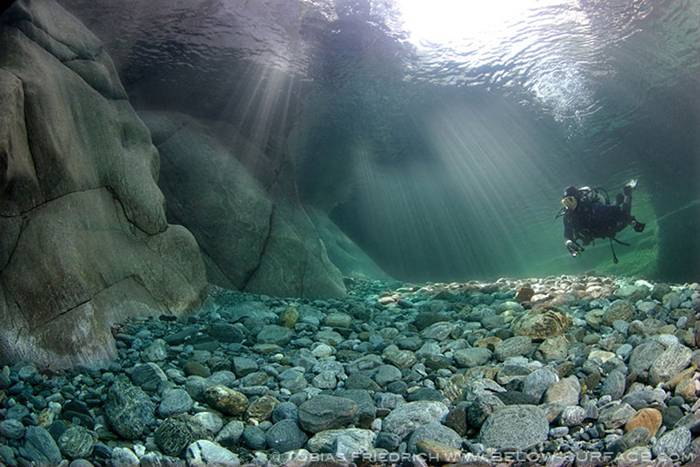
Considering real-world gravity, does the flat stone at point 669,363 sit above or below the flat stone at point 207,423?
above

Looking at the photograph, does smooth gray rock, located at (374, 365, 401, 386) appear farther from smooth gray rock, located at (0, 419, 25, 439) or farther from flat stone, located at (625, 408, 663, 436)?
smooth gray rock, located at (0, 419, 25, 439)

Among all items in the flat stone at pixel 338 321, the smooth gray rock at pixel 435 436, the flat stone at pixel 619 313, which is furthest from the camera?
the flat stone at pixel 338 321

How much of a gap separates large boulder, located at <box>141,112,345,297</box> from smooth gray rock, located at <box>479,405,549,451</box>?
234 inches

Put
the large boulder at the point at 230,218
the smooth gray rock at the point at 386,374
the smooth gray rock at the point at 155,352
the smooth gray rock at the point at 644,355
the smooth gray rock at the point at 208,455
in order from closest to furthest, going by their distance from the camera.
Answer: the smooth gray rock at the point at 208,455
the smooth gray rock at the point at 644,355
the smooth gray rock at the point at 386,374
the smooth gray rock at the point at 155,352
the large boulder at the point at 230,218

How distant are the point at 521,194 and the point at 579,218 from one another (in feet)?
80.2

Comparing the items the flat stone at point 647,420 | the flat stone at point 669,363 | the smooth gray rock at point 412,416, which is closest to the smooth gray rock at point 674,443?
the flat stone at point 647,420

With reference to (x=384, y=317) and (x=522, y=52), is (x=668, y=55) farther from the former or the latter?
(x=384, y=317)

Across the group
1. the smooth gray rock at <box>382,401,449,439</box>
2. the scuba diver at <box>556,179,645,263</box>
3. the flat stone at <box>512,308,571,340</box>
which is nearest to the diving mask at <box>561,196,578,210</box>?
the scuba diver at <box>556,179,645,263</box>

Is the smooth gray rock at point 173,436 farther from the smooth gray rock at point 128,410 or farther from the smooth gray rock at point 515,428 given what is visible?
the smooth gray rock at point 515,428

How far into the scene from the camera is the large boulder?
25.7 ft

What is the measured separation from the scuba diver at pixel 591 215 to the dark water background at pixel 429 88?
3.72m

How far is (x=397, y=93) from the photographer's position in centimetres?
1452

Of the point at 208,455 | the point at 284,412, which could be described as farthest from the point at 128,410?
the point at 284,412

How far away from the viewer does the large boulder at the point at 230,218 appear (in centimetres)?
783
